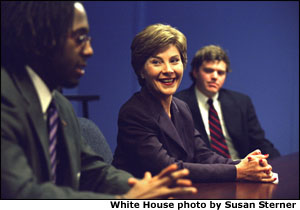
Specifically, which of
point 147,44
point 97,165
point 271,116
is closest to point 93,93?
point 271,116

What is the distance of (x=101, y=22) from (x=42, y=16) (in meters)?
3.70

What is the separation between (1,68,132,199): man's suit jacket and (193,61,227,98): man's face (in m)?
1.88

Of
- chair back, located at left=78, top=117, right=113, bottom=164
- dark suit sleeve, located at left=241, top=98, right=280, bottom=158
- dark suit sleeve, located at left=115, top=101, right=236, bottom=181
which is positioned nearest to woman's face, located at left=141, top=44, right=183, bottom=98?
dark suit sleeve, located at left=115, top=101, right=236, bottom=181

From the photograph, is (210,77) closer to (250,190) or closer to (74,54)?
(250,190)

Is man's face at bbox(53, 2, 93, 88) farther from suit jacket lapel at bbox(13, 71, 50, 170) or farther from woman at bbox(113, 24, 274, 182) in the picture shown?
woman at bbox(113, 24, 274, 182)

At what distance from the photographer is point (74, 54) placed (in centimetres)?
93

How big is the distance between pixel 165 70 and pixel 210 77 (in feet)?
4.72

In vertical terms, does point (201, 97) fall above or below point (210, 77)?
below

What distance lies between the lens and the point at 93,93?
14.9 feet

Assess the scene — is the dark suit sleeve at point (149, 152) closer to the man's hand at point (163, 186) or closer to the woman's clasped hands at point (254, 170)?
the woman's clasped hands at point (254, 170)

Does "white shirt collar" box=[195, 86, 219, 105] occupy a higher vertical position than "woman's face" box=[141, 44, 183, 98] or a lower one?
lower

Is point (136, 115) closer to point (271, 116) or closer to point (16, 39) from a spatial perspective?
point (16, 39)

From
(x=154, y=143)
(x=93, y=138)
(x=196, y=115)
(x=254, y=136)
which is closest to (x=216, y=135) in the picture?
(x=196, y=115)

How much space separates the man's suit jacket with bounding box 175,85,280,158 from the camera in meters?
2.76
